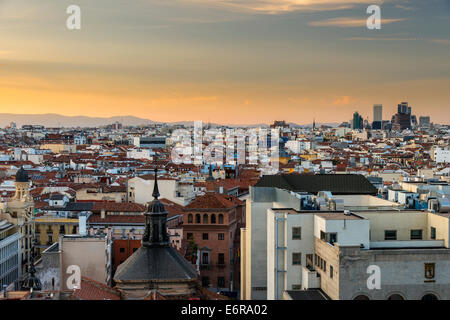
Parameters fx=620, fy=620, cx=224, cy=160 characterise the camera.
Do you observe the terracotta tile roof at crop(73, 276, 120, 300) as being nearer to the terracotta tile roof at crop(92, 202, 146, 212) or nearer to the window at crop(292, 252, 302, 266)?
the window at crop(292, 252, 302, 266)

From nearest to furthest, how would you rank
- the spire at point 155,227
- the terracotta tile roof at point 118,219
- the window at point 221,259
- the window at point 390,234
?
the spire at point 155,227 < the window at point 390,234 < the window at point 221,259 < the terracotta tile roof at point 118,219

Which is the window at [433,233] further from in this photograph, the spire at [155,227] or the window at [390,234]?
the spire at [155,227]

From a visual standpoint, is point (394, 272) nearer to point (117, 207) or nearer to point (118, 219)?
point (118, 219)

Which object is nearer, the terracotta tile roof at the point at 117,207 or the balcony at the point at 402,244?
the balcony at the point at 402,244

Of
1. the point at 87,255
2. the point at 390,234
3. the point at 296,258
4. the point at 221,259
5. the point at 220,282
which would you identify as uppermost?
the point at 390,234

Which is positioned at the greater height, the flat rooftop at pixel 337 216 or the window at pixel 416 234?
the flat rooftop at pixel 337 216

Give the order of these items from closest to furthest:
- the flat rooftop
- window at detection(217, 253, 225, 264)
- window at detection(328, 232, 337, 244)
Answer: window at detection(328, 232, 337, 244) < the flat rooftop < window at detection(217, 253, 225, 264)

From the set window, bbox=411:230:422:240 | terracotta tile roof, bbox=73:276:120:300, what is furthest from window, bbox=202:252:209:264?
window, bbox=411:230:422:240

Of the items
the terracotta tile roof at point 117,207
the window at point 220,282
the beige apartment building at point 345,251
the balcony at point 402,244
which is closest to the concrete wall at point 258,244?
the beige apartment building at point 345,251

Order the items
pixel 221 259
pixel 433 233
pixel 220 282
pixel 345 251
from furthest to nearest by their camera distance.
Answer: pixel 221 259 < pixel 220 282 < pixel 433 233 < pixel 345 251

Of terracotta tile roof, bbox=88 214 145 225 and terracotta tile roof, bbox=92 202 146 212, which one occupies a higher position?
terracotta tile roof, bbox=92 202 146 212

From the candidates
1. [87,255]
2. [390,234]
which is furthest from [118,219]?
[390,234]

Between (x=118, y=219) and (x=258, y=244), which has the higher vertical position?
(x=258, y=244)
